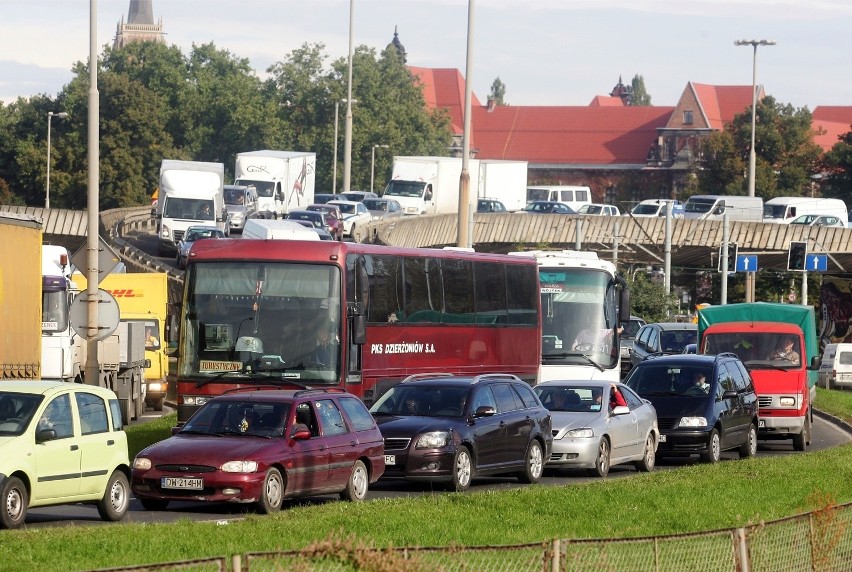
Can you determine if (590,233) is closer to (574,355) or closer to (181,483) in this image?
(574,355)

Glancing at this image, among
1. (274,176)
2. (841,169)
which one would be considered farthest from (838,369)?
(841,169)

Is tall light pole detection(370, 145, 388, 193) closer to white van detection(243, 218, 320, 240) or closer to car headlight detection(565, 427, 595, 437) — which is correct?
white van detection(243, 218, 320, 240)

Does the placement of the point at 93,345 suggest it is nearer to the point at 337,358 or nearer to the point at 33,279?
the point at 33,279

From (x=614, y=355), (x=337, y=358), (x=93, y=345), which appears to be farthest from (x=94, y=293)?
(x=614, y=355)

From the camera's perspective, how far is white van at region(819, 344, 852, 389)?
64.0m

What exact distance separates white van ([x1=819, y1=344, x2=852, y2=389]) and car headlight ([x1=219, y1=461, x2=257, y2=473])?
162 feet

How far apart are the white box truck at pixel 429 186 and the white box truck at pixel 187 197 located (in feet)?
56.2

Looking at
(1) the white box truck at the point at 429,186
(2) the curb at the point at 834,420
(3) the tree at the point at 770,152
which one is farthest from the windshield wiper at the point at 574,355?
(3) the tree at the point at 770,152

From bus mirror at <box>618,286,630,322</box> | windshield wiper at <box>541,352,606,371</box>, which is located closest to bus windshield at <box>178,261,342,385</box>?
windshield wiper at <box>541,352,606,371</box>

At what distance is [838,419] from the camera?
1535 inches

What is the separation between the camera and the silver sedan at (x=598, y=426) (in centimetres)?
2327

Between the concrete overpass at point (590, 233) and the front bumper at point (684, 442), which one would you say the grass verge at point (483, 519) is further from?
the concrete overpass at point (590, 233)

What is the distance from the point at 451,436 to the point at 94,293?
23.1 feet

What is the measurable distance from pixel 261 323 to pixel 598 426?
191 inches
